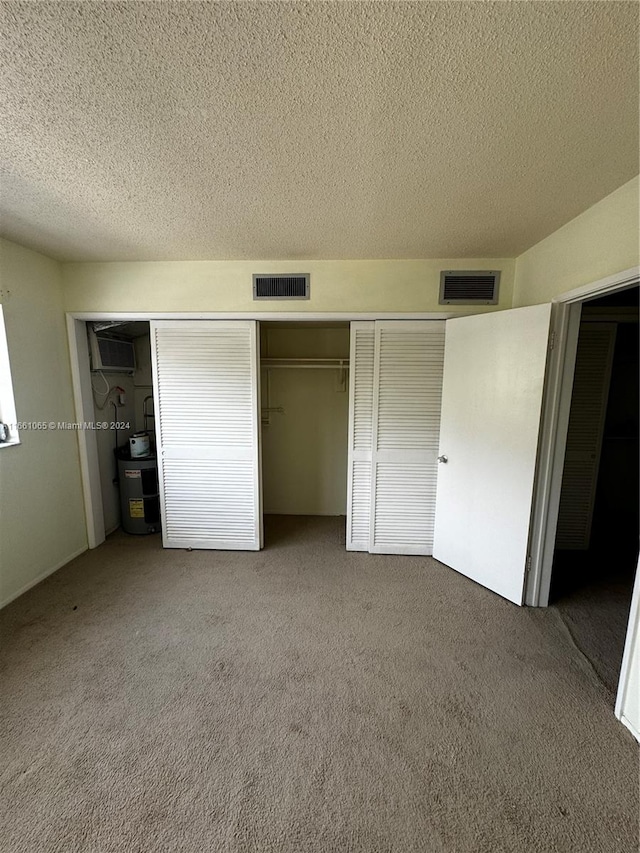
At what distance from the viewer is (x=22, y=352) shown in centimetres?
228

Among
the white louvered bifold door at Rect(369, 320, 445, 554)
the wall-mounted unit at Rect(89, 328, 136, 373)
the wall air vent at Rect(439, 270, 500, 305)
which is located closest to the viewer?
the wall air vent at Rect(439, 270, 500, 305)

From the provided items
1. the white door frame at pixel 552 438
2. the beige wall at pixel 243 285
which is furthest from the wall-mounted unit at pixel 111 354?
the white door frame at pixel 552 438

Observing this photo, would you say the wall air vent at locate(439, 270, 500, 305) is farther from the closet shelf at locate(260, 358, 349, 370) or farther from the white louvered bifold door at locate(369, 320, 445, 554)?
the closet shelf at locate(260, 358, 349, 370)

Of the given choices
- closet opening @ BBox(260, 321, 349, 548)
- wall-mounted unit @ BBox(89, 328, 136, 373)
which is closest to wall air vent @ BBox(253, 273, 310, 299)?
closet opening @ BBox(260, 321, 349, 548)

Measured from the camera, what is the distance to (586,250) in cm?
178

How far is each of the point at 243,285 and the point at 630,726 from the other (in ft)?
11.0

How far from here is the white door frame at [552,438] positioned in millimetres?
1984

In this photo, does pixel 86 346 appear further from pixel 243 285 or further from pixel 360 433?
pixel 360 433

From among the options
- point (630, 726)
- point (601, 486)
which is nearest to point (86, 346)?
point (630, 726)

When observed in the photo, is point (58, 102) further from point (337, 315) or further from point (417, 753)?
point (417, 753)

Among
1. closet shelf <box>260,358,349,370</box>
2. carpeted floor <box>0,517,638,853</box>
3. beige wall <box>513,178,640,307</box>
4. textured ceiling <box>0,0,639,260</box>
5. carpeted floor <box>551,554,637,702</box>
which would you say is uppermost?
textured ceiling <box>0,0,639,260</box>

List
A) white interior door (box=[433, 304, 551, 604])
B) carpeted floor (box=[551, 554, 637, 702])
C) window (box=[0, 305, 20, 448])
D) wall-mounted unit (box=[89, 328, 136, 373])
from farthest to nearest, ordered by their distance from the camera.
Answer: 1. wall-mounted unit (box=[89, 328, 136, 373])
2. window (box=[0, 305, 20, 448])
3. white interior door (box=[433, 304, 551, 604])
4. carpeted floor (box=[551, 554, 637, 702])

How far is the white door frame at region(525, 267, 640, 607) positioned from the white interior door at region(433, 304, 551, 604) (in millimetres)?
76

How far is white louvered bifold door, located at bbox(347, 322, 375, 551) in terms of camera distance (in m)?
2.65
